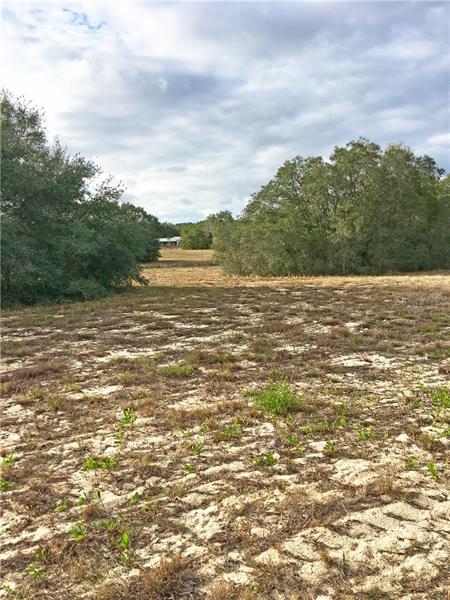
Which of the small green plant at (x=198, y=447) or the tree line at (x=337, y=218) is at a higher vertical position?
the tree line at (x=337, y=218)

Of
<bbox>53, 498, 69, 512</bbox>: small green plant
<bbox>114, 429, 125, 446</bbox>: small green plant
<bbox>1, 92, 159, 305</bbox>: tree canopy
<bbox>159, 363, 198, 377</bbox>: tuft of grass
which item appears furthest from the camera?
<bbox>1, 92, 159, 305</bbox>: tree canopy

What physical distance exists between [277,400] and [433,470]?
141 centimetres

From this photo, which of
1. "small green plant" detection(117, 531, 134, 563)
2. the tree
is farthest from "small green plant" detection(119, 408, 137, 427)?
the tree

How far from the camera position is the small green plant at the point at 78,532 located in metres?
2.39

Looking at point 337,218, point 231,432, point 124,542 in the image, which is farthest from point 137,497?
point 337,218

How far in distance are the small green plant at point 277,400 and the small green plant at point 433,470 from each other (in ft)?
4.15

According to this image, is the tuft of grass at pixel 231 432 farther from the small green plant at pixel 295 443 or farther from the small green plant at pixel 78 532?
the small green plant at pixel 78 532

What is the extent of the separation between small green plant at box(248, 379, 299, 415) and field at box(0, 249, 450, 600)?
0.04ft

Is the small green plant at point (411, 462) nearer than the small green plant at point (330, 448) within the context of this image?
Yes

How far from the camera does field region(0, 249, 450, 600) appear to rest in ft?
7.02

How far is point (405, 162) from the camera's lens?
25062 mm

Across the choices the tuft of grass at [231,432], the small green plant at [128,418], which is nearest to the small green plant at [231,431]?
the tuft of grass at [231,432]

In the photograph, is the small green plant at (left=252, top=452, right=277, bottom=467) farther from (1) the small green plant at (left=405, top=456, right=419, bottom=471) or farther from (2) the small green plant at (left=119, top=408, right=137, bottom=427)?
(2) the small green plant at (left=119, top=408, right=137, bottom=427)

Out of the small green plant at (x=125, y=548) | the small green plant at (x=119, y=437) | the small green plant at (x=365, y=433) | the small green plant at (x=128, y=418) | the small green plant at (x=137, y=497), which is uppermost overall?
the small green plant at (x=128, y=418)
